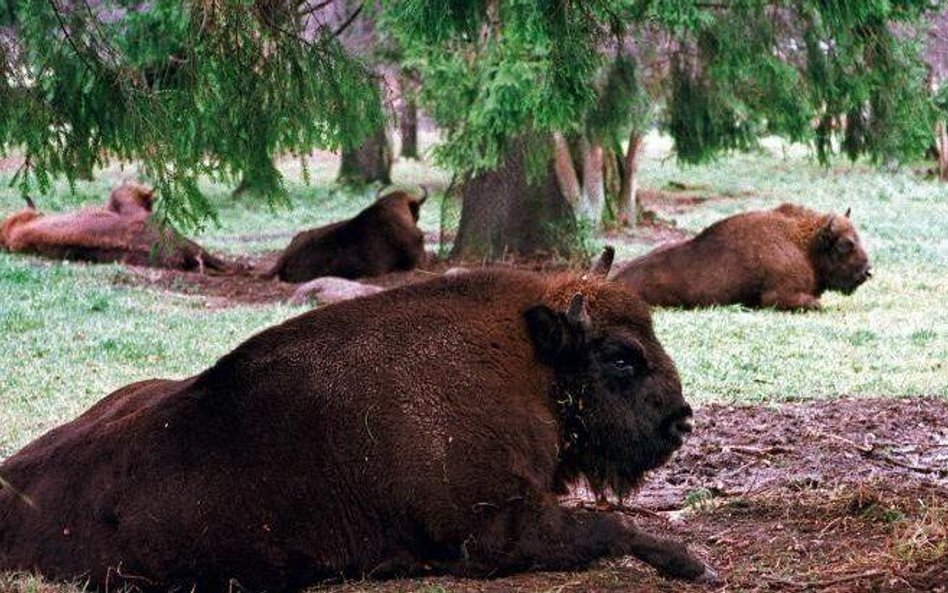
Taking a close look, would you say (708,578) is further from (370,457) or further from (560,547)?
(370,457)

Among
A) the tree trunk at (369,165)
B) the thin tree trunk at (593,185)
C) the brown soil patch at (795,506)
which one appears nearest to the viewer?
the brown soil patch at (795,506)

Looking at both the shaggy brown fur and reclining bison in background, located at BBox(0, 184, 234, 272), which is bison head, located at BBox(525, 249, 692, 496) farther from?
the shaggy brown fur

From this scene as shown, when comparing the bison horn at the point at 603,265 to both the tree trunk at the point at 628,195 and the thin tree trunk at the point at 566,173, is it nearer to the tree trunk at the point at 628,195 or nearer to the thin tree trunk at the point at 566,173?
the thin tree trunk at the point at 566,173

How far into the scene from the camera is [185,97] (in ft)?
25.0

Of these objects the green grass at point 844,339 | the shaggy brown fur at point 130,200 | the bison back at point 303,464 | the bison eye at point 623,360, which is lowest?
the green grass at point 844,339

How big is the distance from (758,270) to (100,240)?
986 centimetres

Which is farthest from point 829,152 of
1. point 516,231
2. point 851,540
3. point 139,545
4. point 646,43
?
point 139,545

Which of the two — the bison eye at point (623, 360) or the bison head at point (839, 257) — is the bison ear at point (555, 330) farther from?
the bison head at point (839, 257)

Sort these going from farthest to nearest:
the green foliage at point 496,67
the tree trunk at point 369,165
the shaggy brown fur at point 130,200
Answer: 1. the tree trunk at point 369,165
2. the shaggy brown fur at point 130,200
3. the green foliage at point 496,67

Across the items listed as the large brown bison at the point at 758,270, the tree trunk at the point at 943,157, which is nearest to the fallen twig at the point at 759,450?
the large brown bison at the point at 758,270

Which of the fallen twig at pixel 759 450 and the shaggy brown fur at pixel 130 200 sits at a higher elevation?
the shaggy brown fur at pixel 130 200

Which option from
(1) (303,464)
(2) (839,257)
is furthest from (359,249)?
(1) (303,464)

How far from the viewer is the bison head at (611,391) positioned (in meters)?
6.07

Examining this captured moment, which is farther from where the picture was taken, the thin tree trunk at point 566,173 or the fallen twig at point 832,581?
the thin tree trunk at point 566,173
